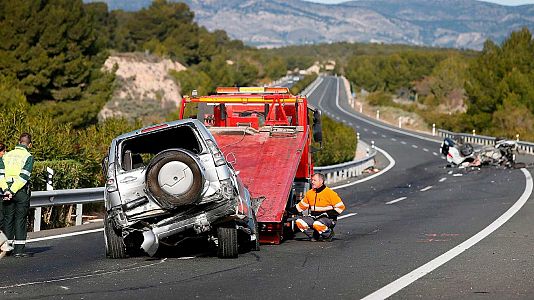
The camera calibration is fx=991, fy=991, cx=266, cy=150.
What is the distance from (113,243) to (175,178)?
134 centimetres

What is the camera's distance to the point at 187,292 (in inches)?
368

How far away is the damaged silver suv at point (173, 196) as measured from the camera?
11414 mm

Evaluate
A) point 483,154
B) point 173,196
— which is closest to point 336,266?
point 173,196

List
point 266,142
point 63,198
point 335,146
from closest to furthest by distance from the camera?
1. point 266,142
2. point 63,198
3. point 335,146

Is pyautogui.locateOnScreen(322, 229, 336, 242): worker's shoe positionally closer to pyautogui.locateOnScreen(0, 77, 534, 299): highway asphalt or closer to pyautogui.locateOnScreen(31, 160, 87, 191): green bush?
pyautogui.locateOnScreen(0, 77, 534, 299): highway asphalt

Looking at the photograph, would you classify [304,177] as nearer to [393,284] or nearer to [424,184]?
[393,284]

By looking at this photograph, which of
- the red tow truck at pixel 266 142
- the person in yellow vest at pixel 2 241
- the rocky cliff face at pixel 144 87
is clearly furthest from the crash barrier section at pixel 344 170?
the rocky cliff face at pixel 144 87

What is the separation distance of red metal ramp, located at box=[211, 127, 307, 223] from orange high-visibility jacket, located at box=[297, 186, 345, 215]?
47 centimetres

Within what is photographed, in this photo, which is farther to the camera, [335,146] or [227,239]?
[335,146]

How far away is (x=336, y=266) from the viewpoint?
1138cm

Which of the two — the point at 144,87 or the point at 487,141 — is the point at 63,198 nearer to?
the point at 487,141

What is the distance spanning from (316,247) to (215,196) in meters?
2.68

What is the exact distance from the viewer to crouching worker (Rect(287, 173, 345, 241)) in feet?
47.2

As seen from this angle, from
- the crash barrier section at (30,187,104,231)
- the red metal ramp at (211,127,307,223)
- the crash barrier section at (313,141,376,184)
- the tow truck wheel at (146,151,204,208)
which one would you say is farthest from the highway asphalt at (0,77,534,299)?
the crash barrier section at (313,141,376,184)
